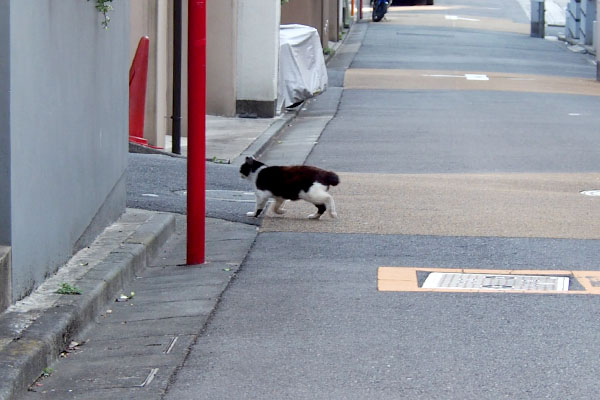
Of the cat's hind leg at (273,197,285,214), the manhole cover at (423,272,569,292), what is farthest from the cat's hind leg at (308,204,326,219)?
the manhole cover at (423,272,569,292)

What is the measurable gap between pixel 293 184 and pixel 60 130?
127 inches

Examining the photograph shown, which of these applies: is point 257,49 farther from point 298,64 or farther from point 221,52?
point 298,64

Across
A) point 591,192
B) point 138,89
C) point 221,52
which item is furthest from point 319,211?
point 221,52

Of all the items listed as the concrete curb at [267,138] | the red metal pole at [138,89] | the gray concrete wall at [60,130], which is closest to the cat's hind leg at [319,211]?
the gray concrete wall at [60,130]

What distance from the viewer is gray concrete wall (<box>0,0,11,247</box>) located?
20.2 ft

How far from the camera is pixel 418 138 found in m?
19.5

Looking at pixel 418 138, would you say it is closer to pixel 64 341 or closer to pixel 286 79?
pixel 286 79

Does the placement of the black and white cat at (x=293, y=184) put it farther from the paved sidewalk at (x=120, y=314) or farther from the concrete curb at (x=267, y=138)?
the concrete curb at (x=267, y=138)

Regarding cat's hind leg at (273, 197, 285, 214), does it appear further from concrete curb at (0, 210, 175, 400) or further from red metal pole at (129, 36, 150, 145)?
red metal pole at (129, 36, 150, 145)

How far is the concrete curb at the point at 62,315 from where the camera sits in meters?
5.52

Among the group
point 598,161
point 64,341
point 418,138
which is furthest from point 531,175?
point 64,341

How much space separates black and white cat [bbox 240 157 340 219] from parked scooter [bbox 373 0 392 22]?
40.7 m

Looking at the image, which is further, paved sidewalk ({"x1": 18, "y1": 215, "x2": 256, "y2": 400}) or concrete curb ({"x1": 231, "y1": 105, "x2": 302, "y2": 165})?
concrete curb ({"x1": 231, "y1": 105, "x2": 302, "y2": 165})

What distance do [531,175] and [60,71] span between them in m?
8.90
